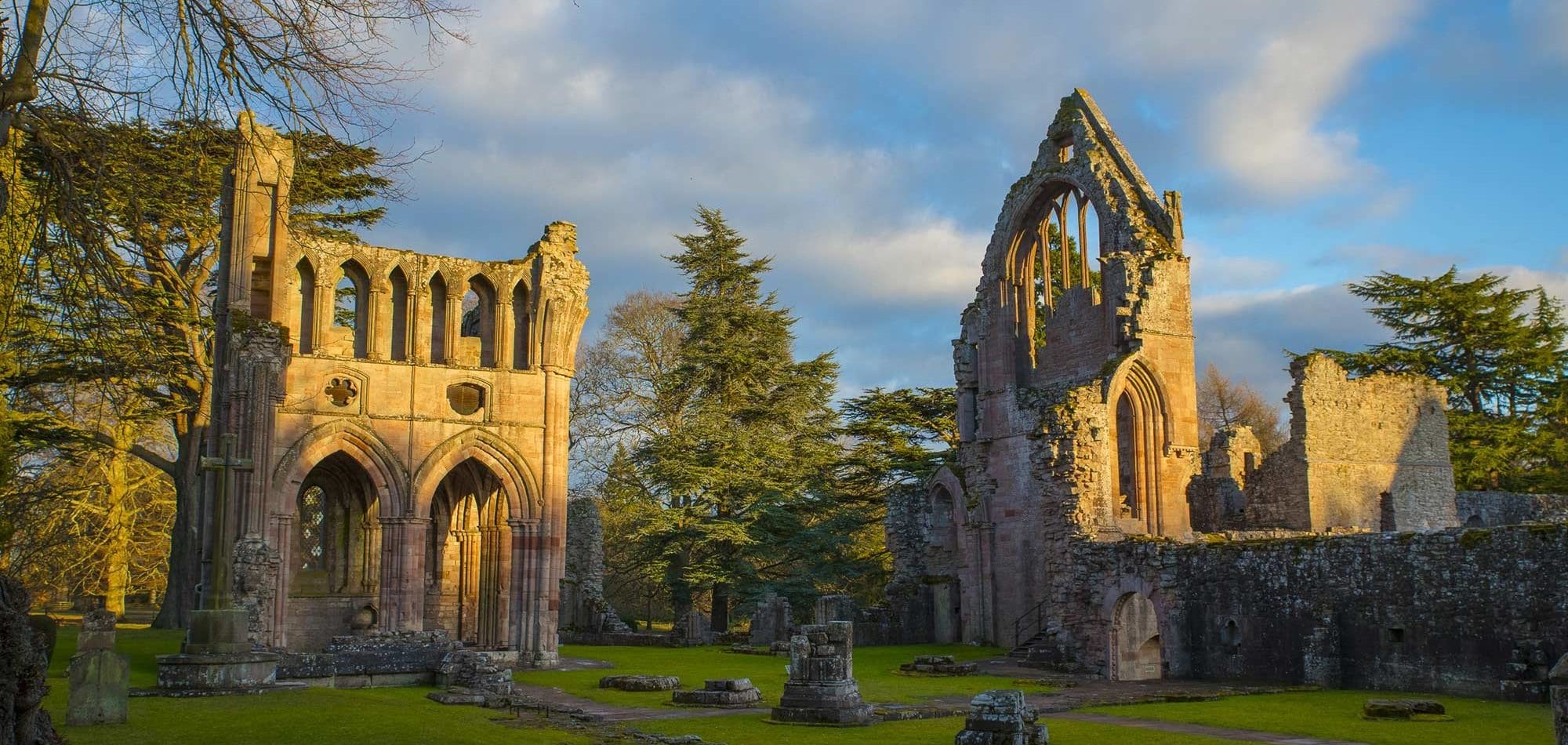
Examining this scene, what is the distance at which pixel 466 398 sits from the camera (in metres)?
27.4

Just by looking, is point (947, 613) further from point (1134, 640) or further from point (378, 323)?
point (378, 323)

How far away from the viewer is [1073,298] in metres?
33.7

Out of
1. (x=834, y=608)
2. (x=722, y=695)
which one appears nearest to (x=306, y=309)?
(x=722, y=695)

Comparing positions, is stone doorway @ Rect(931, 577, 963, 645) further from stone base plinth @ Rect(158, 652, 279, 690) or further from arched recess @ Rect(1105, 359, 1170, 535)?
stone base plinth @ Rect(158, 652, 279, 690)

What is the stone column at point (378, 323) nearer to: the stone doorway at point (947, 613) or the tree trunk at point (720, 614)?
the tree trunk at point (720, 614)

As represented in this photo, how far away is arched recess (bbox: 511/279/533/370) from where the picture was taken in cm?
2778

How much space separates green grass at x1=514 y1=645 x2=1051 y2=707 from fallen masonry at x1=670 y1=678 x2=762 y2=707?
0.32 metres

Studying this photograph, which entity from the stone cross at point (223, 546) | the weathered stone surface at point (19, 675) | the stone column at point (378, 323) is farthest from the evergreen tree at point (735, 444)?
the weathered stone surface at point (19, 675)

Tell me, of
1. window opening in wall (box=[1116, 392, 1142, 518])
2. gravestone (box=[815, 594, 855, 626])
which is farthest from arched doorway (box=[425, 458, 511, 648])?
window opening in wall (box=[1116, 392, 1142, 518])

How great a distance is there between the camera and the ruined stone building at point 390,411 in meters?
24.5

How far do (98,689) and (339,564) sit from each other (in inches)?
711

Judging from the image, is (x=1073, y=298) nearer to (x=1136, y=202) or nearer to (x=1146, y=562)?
(x=1136, y=202)

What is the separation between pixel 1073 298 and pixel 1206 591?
13531 millimetres

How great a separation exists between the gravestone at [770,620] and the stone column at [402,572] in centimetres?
1027
